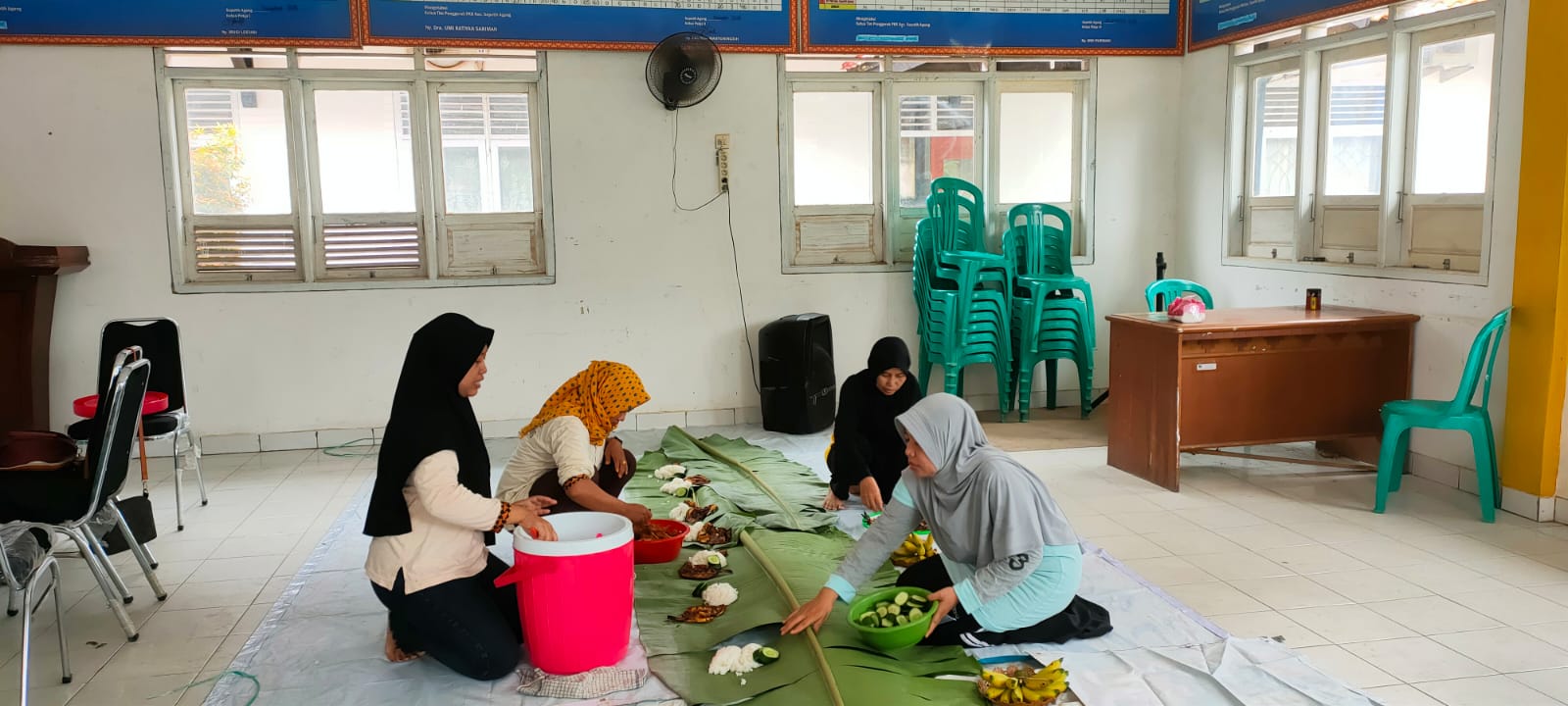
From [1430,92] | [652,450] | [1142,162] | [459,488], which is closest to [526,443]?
[459,488]

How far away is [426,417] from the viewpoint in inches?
115

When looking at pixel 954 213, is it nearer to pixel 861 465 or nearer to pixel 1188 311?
pixel 1188 311

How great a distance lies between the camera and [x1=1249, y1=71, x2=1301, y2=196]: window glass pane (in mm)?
6223

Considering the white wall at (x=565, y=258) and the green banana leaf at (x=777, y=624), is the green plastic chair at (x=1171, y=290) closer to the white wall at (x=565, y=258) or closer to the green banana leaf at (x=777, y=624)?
the white wall at (x=565, y=258)

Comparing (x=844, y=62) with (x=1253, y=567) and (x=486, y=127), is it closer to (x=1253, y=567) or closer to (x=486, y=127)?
(x=486, y=127)

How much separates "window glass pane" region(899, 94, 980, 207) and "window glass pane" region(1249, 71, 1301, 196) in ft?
5.60

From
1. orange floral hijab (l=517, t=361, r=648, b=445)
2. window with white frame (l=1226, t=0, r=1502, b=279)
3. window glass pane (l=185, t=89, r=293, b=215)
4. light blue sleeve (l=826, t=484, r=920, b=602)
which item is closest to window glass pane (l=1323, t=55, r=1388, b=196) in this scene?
window with white frame (l=1226, t=0, r=1502, b=279)

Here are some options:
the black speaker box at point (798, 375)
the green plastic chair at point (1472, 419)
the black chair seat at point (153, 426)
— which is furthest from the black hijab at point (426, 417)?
the green plastic chair at point (1472, 419)

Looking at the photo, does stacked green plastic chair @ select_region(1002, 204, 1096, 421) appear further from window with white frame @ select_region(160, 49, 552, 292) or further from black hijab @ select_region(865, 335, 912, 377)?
window with white frame @ select_region(160, 49, 552, 292)

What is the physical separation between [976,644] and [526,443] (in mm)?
1648

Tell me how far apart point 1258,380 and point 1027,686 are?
2.98 meters

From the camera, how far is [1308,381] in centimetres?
526

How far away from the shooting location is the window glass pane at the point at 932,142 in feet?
23.2

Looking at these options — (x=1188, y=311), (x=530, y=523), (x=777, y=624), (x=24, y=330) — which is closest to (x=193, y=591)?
(x=530, y=523)
